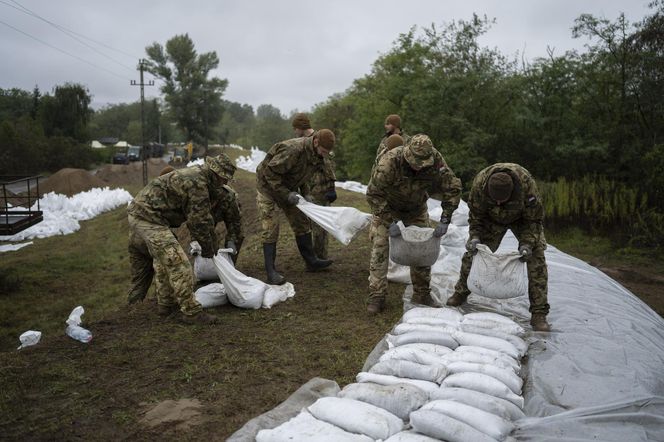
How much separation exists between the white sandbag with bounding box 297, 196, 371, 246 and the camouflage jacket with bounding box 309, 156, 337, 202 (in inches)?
29.8

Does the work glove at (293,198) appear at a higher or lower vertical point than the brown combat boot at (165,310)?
higher

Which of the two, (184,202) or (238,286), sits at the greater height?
(184,202)

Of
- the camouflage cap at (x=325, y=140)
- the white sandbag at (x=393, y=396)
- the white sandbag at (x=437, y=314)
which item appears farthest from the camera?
the camouflage cap at (x=325, y=140)

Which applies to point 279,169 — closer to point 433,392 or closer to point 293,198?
point 293,198

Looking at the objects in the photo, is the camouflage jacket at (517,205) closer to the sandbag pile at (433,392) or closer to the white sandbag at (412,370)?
the sandbag pile at (433,392)

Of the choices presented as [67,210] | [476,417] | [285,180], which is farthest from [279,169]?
[67,210]

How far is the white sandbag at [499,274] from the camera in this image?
385 centimetres

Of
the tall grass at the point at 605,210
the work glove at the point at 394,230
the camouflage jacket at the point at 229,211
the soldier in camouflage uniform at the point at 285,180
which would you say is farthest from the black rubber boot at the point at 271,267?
the tall grass at the point at 605,210

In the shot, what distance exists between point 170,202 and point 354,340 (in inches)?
78.0

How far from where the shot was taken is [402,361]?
119 inches

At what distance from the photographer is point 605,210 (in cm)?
994

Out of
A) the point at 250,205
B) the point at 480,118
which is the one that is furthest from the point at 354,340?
the point at 480,118

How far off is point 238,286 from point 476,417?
263 centimetres

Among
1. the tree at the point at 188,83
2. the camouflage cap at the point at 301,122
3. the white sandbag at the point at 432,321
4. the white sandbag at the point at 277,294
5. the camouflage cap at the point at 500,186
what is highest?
the tree at the point at 188,83
